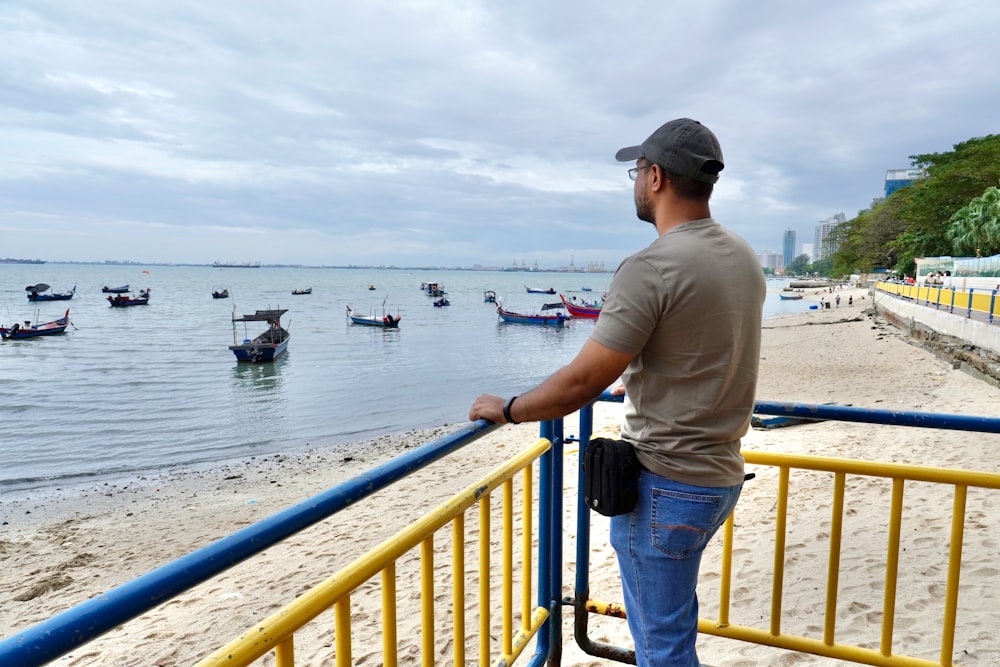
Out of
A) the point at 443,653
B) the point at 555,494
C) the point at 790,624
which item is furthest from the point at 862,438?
the point at 555,494

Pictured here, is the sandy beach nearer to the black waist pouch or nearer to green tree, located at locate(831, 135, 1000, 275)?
the black waist pouch

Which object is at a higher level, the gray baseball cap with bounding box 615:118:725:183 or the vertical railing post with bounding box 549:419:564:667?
the gray baseball cap with bounding box 615:118:725:183

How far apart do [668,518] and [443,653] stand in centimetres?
320

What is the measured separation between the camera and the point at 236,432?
17.4 metres

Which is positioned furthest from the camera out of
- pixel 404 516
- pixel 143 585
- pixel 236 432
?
pixel 236 432

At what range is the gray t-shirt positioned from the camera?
1609 mm

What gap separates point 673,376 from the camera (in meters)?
1.73

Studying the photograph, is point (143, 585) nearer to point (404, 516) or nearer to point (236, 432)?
point (404, 516)

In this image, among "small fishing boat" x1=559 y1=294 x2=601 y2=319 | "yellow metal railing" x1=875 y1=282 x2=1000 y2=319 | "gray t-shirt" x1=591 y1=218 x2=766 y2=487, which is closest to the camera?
"gray t-shirt" x1=591 y1=218 x2=766 y2=487

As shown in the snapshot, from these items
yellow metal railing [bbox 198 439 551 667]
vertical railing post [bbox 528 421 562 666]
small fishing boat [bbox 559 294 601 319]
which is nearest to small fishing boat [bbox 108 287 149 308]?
small fishing boat [bbox 559 294 601 319]

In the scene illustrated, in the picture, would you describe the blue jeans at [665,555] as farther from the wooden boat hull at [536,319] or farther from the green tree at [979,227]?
the green tree at [979,227]

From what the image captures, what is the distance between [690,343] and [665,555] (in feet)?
2.18

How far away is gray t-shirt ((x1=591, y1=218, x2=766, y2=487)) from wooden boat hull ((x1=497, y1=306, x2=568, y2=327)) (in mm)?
45141

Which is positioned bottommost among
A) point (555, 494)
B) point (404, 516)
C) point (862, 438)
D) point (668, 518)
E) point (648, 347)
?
point (404, 516)
